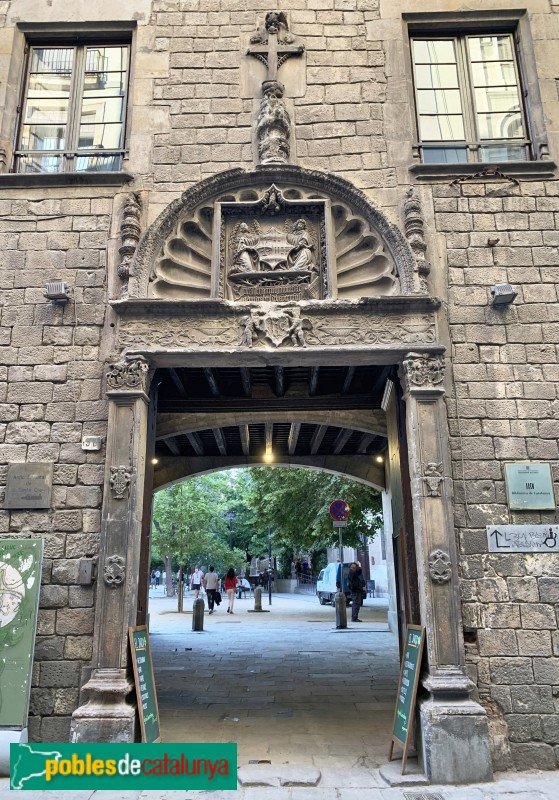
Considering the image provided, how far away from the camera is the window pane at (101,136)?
7.00 meters

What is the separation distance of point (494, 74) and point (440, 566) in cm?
564

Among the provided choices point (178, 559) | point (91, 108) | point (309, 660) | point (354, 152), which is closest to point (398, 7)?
point (354, 152)

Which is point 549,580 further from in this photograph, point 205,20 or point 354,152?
point 205,20

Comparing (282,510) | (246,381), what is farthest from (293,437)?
(282,510)

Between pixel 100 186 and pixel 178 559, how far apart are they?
18218mm

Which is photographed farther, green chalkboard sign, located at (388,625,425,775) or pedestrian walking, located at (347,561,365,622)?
pedestrian walking, located at (347,561,365,622)

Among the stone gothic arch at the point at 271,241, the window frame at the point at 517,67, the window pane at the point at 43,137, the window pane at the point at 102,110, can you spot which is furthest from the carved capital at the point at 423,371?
the window pane at the point at 43,137

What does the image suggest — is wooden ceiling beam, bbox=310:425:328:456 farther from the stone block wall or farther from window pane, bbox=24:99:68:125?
window pane, bbox=24:99:68:125

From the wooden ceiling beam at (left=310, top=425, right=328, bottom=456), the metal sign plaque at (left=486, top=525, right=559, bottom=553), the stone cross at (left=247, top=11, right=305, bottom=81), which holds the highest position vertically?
the stone cross at (left=247, top=11, right=305, bottom=81)

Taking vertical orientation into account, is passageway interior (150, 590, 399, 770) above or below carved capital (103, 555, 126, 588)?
below

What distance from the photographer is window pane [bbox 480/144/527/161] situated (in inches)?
267

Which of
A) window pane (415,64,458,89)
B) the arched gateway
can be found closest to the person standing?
the arched gateway

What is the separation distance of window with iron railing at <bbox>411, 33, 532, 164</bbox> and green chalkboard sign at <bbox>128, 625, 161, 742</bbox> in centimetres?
570

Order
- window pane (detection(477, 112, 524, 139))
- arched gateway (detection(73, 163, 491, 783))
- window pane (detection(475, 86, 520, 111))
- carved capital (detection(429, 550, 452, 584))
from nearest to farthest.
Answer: arched gateway (detection(73, 163, 491, 783)) → carved capital (detection(429, 550, 452, 584)) → window pane (detection(477, 112, 524, 139)) → window pane (detection(475, 86, 520, 111))
